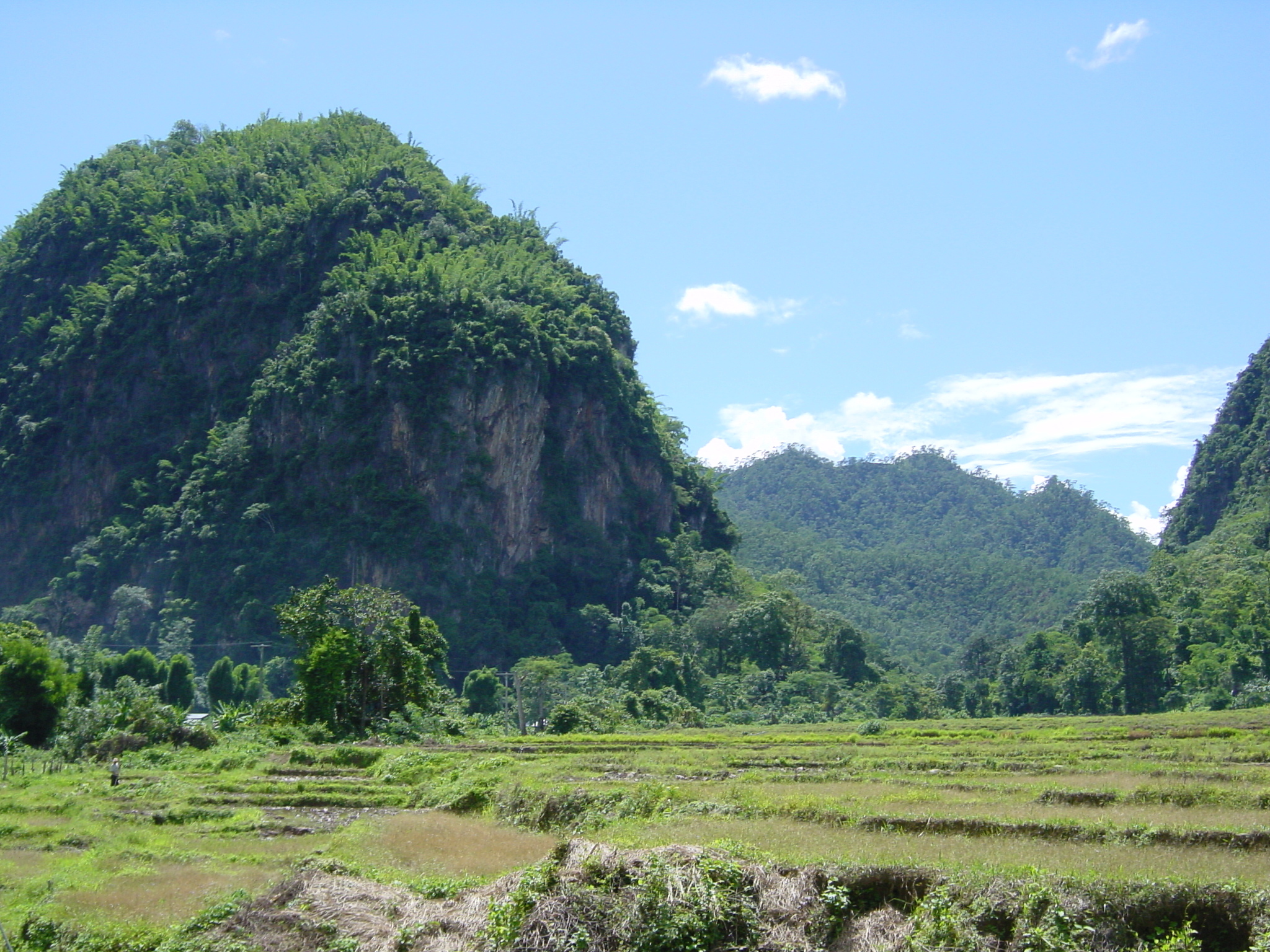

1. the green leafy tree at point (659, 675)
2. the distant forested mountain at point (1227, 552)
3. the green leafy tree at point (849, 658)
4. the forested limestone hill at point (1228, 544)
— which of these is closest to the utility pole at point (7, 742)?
the green leafy tree at point (659, 675)

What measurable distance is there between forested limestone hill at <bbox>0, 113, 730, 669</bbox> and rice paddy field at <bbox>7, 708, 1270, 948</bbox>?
40.4m

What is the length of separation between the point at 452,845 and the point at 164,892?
14.9 ft

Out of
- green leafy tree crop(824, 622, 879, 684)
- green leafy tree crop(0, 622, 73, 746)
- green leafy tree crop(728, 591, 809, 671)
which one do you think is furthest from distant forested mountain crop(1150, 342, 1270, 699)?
green leafy tree crop(0, 622, 73, 746)

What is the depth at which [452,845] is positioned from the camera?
62.4ft

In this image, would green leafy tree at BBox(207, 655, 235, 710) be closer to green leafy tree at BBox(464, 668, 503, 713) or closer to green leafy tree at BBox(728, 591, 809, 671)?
green leafy tree at BBox(464, 668, 503, 713)

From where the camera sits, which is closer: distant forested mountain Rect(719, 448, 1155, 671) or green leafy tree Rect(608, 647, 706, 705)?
green leafy tree Rect(608, 647, 706, 705)

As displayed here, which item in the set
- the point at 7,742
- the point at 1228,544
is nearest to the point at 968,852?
the point at 7,742

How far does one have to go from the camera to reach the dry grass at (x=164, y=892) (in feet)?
49.8

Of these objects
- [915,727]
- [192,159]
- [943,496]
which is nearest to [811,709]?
[915,727]

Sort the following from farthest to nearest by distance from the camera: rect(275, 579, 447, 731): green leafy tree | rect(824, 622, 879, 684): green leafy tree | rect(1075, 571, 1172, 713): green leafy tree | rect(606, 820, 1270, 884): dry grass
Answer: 1. rect(824, 622, 879, 684): green leafy tree
2. rect(1075, 571, 1172, 713): green leafy tree
3. rect(275, 579, 447, 731): green leafy tree
4. rect(606, 820, 1270, 884): dry grass

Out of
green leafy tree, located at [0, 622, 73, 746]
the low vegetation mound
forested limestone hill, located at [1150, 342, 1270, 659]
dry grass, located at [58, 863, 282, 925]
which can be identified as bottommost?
dry grass, located at [58, 863, 282, 925]

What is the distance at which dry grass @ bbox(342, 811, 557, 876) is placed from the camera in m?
17.3

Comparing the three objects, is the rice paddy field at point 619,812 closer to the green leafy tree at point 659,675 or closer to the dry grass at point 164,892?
the dry grass at point 164,892

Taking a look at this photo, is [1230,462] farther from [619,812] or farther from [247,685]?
[619,812]
